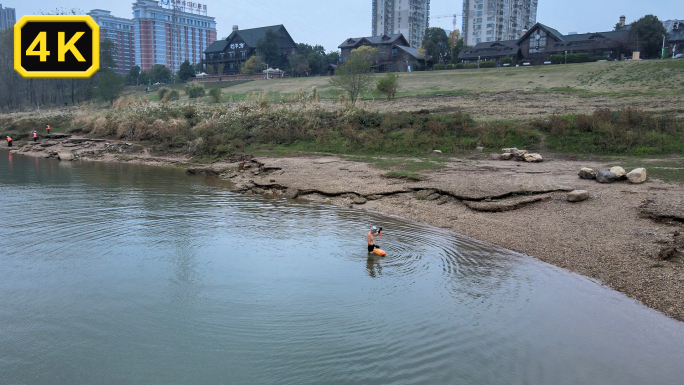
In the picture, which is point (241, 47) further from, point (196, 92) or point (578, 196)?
point (578, 196)

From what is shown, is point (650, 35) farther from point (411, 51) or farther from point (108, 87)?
point (108, 87)

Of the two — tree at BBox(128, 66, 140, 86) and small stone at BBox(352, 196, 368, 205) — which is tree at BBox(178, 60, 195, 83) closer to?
tree at BBox(128, 66, 140, 86)

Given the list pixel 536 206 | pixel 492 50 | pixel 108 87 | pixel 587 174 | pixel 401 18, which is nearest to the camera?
pixel 536 206

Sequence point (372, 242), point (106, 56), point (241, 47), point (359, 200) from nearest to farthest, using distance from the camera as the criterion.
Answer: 1. point (372, 242)
2. point (359, 200)
3. point (106, 56)
4. point (241, 47)

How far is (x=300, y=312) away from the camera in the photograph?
8977mm

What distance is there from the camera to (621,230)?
12.5 m

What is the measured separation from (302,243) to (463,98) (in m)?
34.8

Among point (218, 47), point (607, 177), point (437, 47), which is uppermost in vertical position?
point (218, 47)

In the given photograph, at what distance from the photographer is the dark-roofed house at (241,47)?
9781 centimetres

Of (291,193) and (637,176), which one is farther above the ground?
(637,176)

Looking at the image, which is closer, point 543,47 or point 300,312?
point 300,312

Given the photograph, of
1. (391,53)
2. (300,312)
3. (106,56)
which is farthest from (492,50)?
(300,312)

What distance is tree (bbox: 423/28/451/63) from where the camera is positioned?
8819 cm

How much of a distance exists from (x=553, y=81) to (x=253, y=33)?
220ft
